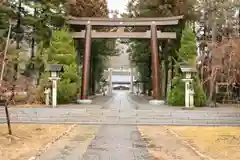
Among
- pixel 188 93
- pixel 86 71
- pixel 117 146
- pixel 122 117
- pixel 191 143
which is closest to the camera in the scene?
pixel 117 146

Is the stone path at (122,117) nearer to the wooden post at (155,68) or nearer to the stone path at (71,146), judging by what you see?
the stone path at (71,146)

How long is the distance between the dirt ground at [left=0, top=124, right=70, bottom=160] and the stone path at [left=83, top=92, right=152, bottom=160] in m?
1.52

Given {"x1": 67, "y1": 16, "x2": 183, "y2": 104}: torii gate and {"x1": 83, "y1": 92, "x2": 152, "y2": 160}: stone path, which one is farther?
{"x1": 67, "y1": 16, "x2": 183, "y2": 104}: torii gate

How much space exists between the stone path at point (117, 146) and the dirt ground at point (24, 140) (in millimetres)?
1518

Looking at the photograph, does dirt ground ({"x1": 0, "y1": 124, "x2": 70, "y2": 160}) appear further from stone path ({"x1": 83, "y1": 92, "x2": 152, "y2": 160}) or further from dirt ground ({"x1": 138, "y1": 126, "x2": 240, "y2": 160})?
dirt ground ({"x1": 138, "y1": 126, "x2": 240, "y2": 160})

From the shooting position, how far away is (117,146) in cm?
1146

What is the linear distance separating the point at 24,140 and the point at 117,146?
10.3 ft

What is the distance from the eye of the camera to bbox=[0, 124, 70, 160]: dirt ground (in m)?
9.97

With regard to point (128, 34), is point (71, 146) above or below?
below

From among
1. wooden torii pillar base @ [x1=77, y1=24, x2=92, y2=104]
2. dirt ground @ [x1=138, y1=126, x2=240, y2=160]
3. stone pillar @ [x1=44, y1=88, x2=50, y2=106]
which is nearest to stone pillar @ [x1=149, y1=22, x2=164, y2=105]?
wooden torii pillar base @ [x1=77, y1=24, x2=92, y2=104]

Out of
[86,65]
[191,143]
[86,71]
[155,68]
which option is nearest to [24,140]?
[191,143]

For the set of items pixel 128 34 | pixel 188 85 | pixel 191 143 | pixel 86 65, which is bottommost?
pixel 191 143

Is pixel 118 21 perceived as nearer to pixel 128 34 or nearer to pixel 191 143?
Answer: pixel 128 34

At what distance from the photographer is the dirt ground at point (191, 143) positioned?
10023 mm
